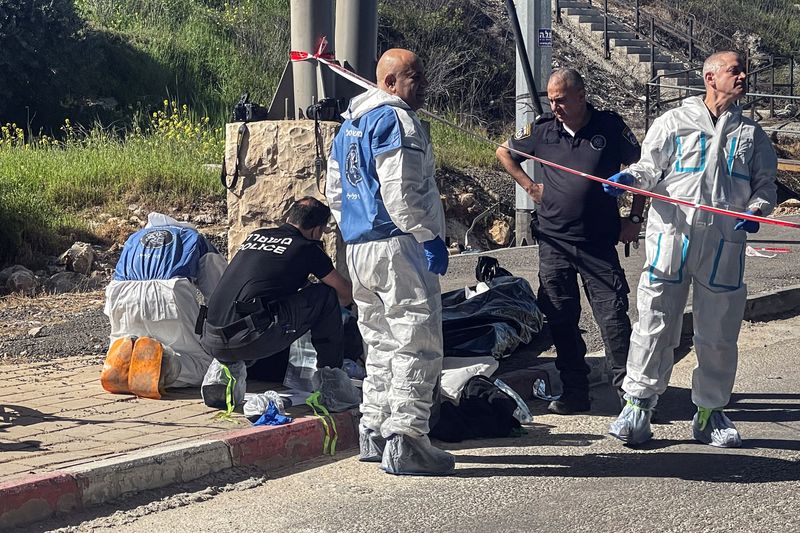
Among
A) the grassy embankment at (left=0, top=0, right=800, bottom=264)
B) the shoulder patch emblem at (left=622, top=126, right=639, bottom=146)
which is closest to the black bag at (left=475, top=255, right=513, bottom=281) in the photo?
the shoulder patch emblem at (left=622, top=126, right=639, bottom=146)

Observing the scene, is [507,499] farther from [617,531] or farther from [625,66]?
[625,66]

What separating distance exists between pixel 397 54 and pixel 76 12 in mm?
14562

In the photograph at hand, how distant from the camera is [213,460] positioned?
5.34 meters

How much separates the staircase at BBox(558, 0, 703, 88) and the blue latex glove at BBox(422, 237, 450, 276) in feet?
69.9

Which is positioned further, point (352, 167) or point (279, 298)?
point (279, 298)

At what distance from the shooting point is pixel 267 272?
6.08 meters

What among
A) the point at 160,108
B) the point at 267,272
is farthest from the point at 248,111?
the point at 160,108

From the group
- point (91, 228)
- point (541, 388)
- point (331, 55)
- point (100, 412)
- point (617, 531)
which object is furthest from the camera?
point (91, 228)

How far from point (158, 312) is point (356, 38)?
2.75m

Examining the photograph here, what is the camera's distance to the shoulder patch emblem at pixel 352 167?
5278 millimetres

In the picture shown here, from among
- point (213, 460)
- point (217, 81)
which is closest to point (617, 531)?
point (213, 460)

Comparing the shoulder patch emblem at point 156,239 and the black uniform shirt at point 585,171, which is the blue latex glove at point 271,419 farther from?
the black uniform shirt at point 585,171

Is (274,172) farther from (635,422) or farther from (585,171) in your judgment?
(635,422)

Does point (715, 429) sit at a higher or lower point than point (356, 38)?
lower
